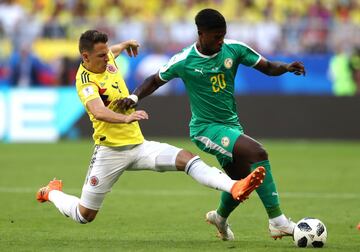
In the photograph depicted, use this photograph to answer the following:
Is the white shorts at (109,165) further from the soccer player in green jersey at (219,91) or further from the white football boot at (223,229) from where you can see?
the white football boot at (223,229)

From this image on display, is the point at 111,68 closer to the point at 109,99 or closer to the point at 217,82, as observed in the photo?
the point at 109,99

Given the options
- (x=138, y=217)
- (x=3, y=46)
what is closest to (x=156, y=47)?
(x=3, y=46)

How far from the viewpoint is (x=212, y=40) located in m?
8.84

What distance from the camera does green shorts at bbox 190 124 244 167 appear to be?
8.85 m

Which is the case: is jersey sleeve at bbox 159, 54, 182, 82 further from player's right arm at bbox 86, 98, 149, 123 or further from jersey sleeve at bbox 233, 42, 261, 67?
player's right arm at bbox 86, 98, 149, 123

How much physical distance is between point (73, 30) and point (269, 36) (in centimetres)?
510

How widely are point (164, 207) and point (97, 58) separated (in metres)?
3.75

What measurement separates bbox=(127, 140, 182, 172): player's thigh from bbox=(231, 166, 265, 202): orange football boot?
885 millimetres

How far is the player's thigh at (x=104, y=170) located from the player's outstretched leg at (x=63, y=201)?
0.70 feet

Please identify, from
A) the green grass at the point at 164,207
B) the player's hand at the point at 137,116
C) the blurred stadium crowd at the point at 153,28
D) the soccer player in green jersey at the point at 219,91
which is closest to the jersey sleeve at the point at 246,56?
the soccer player in green jersey at the point at 219,91

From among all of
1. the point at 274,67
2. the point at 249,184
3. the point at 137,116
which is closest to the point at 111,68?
the point at 137,116

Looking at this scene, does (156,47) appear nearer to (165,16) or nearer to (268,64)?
(165,16)

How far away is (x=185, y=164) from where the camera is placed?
8.67 meters

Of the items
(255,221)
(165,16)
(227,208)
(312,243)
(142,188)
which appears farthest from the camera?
(165,16)
